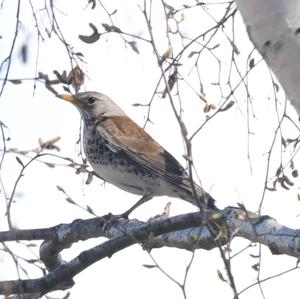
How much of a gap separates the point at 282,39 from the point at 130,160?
175 inches

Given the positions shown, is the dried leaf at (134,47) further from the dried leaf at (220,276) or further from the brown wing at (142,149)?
the brown wing at (142,149)

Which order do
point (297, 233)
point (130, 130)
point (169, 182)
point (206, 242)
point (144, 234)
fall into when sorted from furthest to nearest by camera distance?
point (130, 130), point (169, 182), point (144, 234), point (206, 242), point (297, 233)

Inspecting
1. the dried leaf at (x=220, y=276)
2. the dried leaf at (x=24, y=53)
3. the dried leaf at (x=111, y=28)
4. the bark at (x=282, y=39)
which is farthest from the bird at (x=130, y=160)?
the bark at (x=282, y=39)

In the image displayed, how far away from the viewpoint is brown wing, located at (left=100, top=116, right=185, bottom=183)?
6.82m

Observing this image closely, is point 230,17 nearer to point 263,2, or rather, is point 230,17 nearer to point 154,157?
point 263,2

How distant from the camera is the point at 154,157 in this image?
6988mm

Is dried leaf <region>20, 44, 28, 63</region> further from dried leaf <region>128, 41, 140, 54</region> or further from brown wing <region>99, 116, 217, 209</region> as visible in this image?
brown wing <region>99, 116, 217, 209</region>

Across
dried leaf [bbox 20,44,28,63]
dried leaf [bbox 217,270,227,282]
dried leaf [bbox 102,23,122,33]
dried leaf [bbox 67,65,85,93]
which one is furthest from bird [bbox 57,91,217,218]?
dried leaf [bbox 217,270,227,282]

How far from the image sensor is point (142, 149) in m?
7.00

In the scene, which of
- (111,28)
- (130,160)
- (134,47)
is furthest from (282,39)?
(130,160)

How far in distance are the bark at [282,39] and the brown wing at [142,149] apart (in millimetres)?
4143

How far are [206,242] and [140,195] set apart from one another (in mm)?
2854

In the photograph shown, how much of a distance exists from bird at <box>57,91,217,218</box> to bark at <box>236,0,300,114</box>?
392 centimetres

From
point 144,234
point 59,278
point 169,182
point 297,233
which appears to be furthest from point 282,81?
point 169,182
